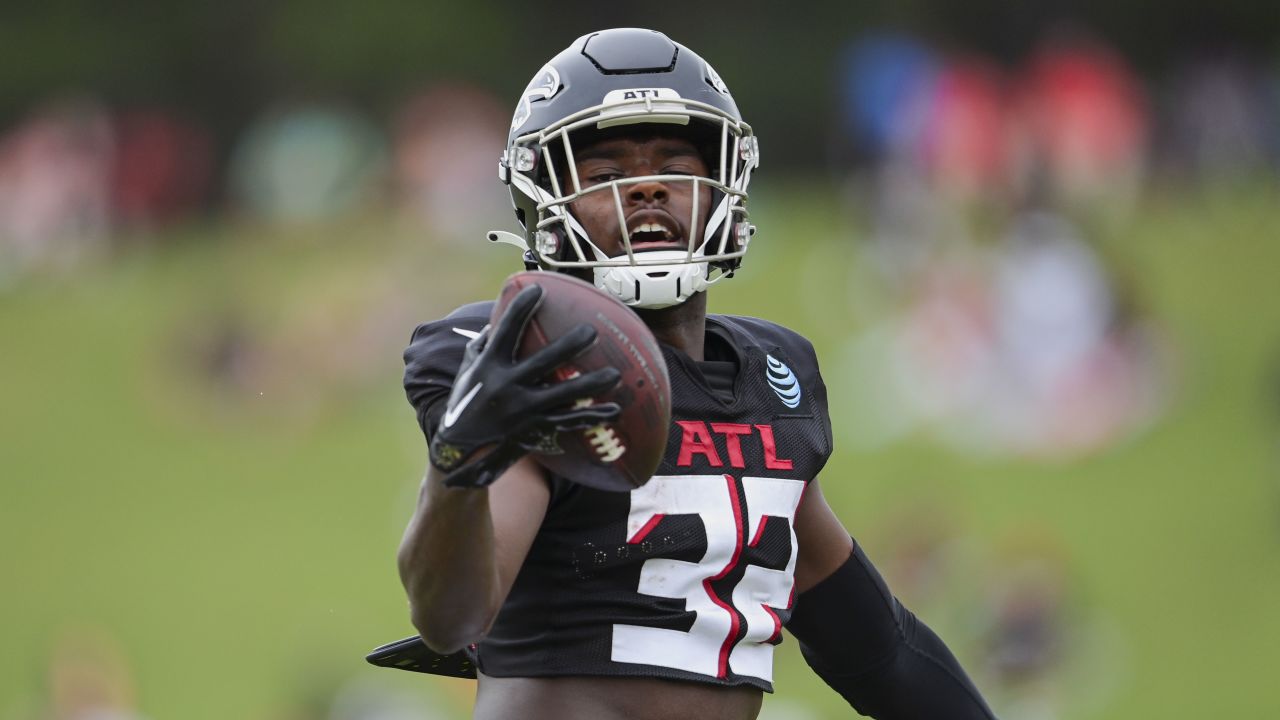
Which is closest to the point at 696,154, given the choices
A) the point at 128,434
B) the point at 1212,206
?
the point at 1212,206

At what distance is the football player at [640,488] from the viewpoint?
2.22 m

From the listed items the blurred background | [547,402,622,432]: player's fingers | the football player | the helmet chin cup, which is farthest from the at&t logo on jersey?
the blurred background

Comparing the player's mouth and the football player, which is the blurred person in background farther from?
the player's mouth

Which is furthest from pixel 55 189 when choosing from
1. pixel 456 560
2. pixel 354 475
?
pixel 456 560

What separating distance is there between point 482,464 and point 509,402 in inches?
3.5

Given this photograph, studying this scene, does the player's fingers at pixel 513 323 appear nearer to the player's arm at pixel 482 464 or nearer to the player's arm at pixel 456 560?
the player's arm at pixel 482 464

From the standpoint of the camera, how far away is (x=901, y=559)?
25.1 feet

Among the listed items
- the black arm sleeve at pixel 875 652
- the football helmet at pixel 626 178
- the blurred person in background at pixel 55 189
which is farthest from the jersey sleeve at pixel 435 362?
the blurred person in background at pixel 55 189

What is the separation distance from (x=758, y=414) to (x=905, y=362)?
5.60 meters

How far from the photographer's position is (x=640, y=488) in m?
2.43

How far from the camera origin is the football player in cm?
222

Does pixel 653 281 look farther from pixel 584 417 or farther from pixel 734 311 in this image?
pixel 734 311

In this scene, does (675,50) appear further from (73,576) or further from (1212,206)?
(73,576)

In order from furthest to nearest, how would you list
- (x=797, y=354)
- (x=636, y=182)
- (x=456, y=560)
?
1. (x=797, y=354)
2. (x=636, y=182)
3. (x=456, y=560)
